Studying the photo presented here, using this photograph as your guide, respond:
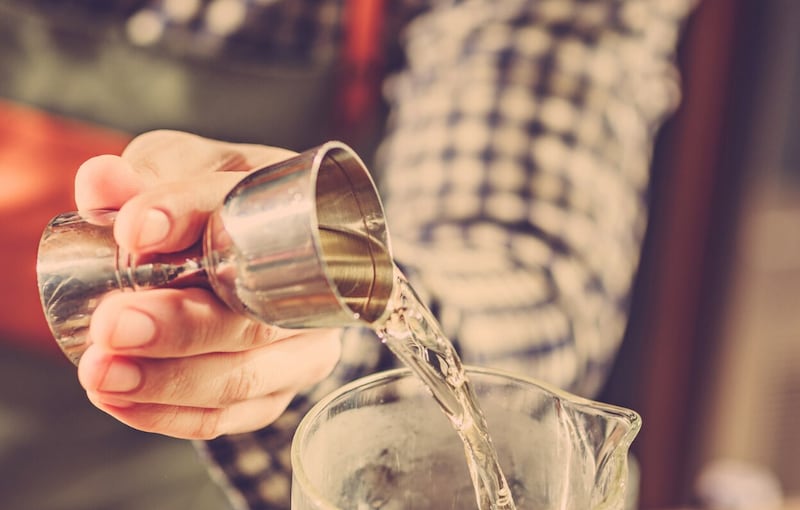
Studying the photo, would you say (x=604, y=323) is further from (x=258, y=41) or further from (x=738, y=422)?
(x=738, y=422)

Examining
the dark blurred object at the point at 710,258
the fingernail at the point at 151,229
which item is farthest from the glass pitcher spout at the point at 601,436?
the dark blurred object at the point at 710,258

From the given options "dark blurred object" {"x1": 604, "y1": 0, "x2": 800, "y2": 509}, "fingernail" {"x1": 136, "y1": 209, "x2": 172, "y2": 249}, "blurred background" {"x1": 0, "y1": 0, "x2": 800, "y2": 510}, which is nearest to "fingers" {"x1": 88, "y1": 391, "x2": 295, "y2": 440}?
"fingernail" {"x1": 136, "y1": 209, "x2": 172, "y2": 249}

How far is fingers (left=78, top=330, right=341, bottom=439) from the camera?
0.43 meters

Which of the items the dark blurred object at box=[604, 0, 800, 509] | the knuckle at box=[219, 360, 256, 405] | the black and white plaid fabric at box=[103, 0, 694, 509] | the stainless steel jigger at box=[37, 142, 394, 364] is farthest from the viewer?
the dark blurred object at box=[604, 0, 800, 509]

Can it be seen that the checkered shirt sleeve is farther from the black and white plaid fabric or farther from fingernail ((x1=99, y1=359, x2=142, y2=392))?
fingernail ((x1=99, y1=359, x2=142, y2=392))

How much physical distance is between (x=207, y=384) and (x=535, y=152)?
0.74m

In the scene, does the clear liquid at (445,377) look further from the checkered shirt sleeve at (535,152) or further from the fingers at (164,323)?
the checkered shirt sleeve at (535,152)

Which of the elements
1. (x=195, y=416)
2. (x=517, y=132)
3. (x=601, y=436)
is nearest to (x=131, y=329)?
(x=195, y=416)

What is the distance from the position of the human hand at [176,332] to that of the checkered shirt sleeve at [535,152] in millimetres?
517

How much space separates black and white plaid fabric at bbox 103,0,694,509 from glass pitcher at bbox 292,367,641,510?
1.66ft

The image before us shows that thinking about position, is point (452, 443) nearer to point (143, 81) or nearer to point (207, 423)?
point (207, 423)

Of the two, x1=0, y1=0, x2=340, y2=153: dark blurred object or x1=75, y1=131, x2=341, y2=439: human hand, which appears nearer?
x1=75, y1=131, x2=341, y2=439: human hand

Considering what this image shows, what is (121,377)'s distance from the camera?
0.43 metres

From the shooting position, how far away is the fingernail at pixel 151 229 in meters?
0.40
